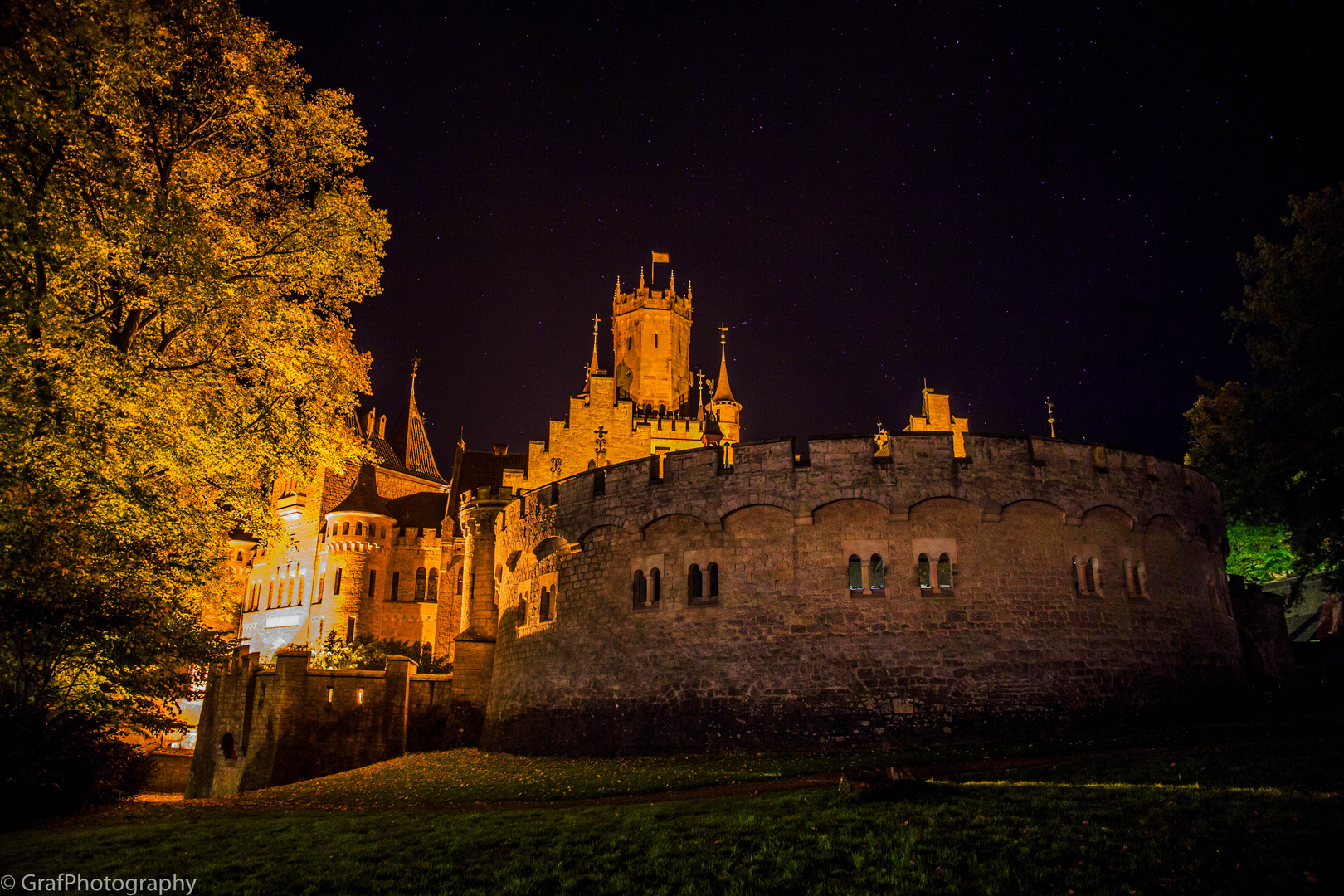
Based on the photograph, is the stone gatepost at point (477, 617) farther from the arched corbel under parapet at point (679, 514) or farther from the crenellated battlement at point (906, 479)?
the crenellated battlement at point (906, 479)

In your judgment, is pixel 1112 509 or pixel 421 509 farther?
pixel 421 509

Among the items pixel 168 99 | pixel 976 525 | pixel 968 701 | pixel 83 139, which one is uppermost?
pixel 168 99

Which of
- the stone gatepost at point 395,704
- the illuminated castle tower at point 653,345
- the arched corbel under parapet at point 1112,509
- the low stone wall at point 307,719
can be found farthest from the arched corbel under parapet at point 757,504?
the illuminated castle tower at point 653,345

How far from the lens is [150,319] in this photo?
15.8m

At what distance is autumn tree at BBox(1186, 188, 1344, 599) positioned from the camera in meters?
20.5

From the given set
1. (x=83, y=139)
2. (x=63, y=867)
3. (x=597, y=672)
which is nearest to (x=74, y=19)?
(x=83, y=139)

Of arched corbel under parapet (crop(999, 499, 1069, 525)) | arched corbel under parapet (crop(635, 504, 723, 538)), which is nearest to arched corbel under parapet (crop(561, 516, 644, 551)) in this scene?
arched corbel under parapet (crop(635, 504, 723, 538))

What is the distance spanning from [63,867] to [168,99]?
43.2 feet

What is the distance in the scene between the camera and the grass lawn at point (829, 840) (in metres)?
8.07

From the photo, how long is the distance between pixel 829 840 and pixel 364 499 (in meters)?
48.1

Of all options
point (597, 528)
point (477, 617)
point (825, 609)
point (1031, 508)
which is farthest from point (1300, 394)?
point (477, 617)

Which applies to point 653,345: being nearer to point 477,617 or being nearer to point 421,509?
point 421,509

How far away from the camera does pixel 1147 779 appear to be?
1179 cm

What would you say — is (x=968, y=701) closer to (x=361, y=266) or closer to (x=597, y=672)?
(x=597, y=672)
